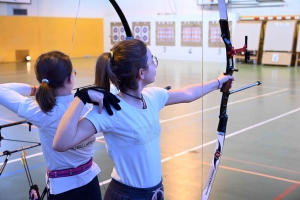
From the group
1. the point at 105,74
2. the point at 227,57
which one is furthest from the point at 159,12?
the point at 105,74

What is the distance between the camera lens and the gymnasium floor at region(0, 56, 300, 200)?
319cm

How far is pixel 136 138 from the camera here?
1.42m

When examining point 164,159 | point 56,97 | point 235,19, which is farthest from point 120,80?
point 235,19

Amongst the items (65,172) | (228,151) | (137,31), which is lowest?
(228,151)

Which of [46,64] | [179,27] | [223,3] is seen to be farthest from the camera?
[179,27]

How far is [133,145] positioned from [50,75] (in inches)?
20.0

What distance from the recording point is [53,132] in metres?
1.74

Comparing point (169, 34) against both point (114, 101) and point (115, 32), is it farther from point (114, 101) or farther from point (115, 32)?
point (114, 101)

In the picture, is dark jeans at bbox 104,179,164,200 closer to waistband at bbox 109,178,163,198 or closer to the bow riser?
waistband at bbox 109,178,163,198

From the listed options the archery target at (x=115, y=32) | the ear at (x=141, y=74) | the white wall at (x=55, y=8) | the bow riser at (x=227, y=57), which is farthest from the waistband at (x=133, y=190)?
the archery target at (x=115, y=32)

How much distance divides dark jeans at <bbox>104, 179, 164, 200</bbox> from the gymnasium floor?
0.94 metres

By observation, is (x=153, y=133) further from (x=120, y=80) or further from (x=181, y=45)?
(x=181, y=45)

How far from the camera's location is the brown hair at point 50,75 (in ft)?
5.51

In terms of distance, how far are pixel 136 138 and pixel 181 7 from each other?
13.9 m
